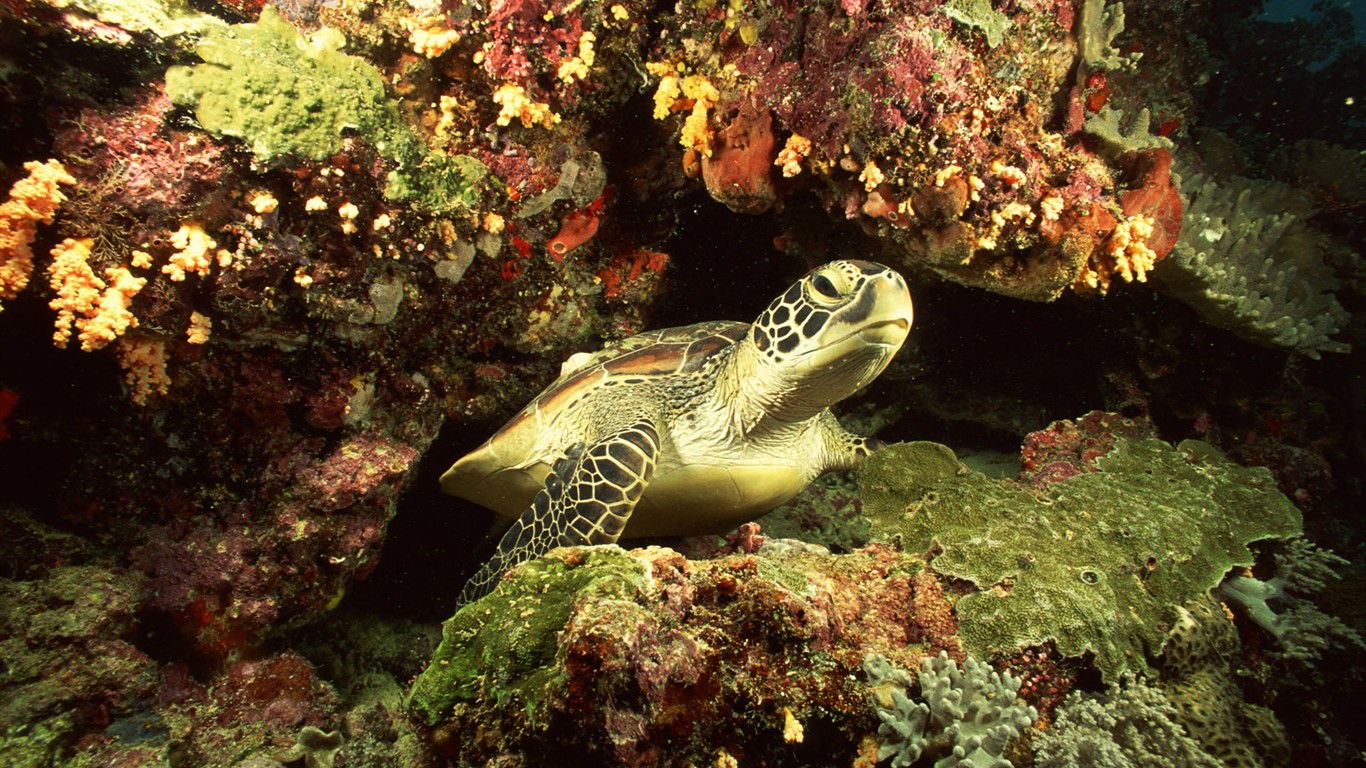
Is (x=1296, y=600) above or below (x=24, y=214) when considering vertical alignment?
below

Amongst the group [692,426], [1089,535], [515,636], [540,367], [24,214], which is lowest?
[1089,535]

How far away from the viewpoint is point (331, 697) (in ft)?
9.34

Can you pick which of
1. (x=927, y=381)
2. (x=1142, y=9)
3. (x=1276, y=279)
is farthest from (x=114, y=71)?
(x=1142, y=9)

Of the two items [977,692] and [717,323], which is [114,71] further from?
[977,692]

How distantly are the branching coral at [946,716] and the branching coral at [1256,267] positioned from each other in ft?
10.1

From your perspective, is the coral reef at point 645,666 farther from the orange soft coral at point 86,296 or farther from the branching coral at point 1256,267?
the branching coral at point 1256,267

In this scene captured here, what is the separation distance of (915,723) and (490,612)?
133cm

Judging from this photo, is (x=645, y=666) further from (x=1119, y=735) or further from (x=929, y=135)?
(x=929, y=135)

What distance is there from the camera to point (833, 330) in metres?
2.66

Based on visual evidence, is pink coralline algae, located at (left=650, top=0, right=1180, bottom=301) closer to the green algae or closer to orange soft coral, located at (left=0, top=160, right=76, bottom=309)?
the green algae

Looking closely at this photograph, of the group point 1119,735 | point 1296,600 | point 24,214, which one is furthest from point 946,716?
point 24,214

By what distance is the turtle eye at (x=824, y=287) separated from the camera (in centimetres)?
268

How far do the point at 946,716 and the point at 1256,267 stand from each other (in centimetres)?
488

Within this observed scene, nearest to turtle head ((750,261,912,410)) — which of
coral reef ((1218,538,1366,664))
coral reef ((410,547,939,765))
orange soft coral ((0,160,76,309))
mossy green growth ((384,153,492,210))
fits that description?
coral reef ((410,547,939,765))
